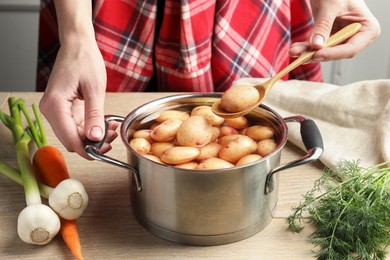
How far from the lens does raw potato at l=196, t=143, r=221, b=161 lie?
2.71 feet

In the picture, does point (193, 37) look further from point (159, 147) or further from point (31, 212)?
point (31, 212)

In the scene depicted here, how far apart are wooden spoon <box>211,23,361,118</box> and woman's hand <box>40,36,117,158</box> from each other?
6.5 inches

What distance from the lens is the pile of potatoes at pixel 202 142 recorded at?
0.81 metres

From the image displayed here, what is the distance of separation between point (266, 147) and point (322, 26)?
328 mm

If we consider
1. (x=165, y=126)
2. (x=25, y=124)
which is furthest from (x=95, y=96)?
(x=25, y=124)

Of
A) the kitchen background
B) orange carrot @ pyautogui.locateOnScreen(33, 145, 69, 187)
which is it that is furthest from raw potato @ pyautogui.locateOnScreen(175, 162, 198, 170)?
the kitchen background

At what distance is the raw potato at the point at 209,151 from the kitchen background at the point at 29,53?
→ 1.27 m

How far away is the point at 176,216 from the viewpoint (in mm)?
798

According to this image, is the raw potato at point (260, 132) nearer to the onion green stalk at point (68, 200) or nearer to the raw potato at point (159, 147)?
the raw potato at point (159, 147)

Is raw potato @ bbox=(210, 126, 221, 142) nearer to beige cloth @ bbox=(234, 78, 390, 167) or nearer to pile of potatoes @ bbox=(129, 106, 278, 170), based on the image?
pile of potatoes @ bbox=(129, 106, 278, 170)

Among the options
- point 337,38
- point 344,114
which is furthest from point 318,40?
point 344,114

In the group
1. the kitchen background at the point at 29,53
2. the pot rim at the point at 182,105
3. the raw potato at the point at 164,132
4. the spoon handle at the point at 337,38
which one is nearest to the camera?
the pot rim at the point at 182,105

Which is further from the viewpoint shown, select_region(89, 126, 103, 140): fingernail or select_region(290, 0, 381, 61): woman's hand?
select_region(290, 0, 381, 61): woman's hand

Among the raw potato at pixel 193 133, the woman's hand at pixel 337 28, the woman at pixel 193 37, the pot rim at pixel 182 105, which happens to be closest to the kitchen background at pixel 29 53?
the woman at pixel 193 37
